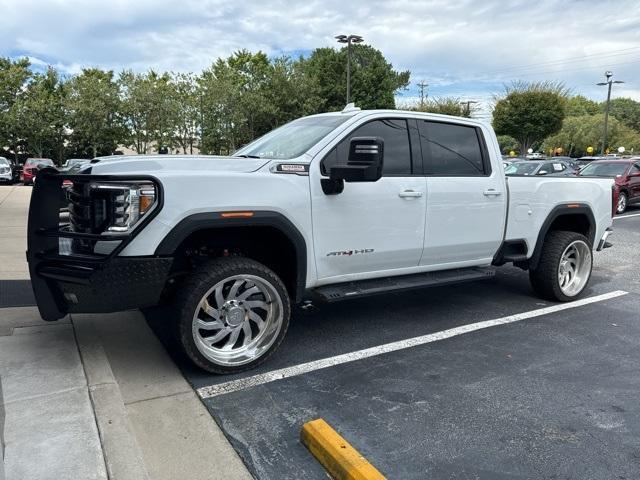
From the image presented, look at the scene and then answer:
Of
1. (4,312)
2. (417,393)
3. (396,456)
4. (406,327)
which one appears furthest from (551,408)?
(4,312)

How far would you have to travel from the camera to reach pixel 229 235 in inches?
155

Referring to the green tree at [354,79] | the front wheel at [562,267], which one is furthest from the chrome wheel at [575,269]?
the green tree at [354,79]

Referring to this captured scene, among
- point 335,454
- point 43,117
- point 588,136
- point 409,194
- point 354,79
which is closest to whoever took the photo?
point 335,454

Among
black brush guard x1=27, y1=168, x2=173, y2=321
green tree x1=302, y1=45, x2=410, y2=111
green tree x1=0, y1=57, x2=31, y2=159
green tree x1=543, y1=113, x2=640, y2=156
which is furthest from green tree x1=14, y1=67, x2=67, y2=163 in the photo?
green tree x1=543, y1=113, x2=640, y2=156

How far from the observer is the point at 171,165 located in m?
3.70

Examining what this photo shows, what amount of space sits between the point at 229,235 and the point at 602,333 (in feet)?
11.7

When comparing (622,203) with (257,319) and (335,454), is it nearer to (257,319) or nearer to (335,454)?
(257,319)

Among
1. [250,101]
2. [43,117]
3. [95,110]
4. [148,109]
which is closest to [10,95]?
[43,117]

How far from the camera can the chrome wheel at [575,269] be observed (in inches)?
234

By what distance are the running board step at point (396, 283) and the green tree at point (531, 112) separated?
4420 cm

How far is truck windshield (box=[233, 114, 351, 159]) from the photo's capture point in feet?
14.1

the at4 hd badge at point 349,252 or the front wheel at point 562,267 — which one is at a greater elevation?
the at4 hd badge at point 349,252

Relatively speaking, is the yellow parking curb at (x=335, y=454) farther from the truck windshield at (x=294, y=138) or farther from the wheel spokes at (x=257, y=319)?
the truck windshield at (x=294, y=138)

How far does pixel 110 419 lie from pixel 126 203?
132 cm
